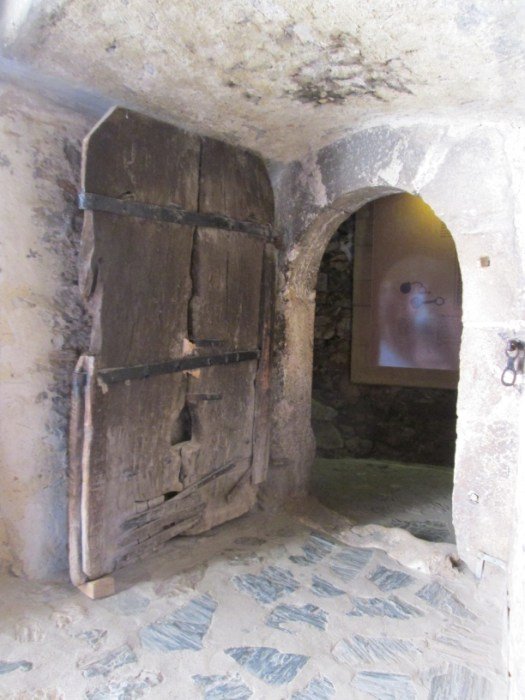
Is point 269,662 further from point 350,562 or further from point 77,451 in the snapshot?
point 77,451

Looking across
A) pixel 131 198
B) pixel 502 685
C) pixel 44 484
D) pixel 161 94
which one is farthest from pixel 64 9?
pixel 502 685

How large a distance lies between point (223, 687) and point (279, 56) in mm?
1855

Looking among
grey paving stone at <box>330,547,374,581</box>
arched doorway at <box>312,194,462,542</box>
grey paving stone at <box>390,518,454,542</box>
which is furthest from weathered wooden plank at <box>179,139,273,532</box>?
arched doorway at <box>312,194,462,542</box>

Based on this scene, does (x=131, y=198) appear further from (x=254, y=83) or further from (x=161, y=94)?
(x=254, y=83)

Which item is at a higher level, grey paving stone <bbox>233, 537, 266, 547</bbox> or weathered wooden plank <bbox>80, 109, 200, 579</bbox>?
weathered wooden plank <bbox>80, 109, 200, 579</bbox>

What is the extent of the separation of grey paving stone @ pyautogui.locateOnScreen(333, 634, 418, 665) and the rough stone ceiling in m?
1.76

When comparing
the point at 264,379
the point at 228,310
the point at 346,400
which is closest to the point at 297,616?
the point at 264,379

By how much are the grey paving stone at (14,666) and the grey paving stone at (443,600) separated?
1360mm

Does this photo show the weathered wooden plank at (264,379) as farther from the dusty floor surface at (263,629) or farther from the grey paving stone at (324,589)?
the grey paving stone at (324,589)

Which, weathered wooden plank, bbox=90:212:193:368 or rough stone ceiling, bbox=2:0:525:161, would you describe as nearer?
rough stone ceiling, bbox=2:0:525:161

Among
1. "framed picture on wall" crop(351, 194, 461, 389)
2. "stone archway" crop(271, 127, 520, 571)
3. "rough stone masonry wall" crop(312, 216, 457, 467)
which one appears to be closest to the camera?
"stone archway" crop(271, 127, 520, 571)

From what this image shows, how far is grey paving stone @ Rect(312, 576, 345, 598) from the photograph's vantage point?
199 cm

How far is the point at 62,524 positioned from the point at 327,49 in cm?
184

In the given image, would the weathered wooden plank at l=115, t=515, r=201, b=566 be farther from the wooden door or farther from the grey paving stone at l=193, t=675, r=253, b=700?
the grey paving stone at l=193, t=675, r=253, b=700
